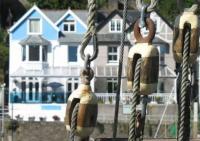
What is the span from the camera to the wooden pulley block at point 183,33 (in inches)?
168

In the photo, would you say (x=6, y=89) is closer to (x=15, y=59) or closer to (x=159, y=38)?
(x=15, y=59)

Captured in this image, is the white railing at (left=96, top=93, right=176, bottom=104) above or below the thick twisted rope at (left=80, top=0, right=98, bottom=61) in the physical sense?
below

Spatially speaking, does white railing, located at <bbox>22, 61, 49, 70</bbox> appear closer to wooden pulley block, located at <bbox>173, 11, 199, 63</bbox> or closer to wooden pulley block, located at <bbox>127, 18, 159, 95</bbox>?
wooden pulley block, located at <bbox>173, 11, 199, 63</bbox>

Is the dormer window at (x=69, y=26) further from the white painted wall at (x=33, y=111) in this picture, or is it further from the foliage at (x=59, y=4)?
the foliage at (x=59, y=4)

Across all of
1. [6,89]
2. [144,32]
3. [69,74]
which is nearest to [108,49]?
[69,74]

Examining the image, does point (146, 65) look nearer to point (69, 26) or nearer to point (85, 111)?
point (85, 111)

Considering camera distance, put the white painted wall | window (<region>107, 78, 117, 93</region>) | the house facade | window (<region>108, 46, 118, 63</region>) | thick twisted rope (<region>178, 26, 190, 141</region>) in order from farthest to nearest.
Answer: window (<region>108, 46, 118, 63</region>)
the house facade
window (<region>107, 78, 117, 93</region>)
the white painted wall
thick twisted rope (<region>178, 26, 190, 141</region>)

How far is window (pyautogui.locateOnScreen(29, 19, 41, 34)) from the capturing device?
157ft

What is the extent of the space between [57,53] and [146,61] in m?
44.0

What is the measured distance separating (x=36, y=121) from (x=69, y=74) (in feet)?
24.1

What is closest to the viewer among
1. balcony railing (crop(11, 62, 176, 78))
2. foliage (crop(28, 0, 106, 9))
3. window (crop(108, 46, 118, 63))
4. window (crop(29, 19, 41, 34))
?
balcony railing (crop(11, 62, 176, 78))

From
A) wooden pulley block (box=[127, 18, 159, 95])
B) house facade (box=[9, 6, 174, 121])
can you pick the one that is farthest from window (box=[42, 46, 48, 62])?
wooden pulley block (box=[127, 18, 159, 95])

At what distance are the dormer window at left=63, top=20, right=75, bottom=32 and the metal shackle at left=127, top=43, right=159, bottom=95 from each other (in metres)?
43.7

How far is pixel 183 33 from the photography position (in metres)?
4.30
